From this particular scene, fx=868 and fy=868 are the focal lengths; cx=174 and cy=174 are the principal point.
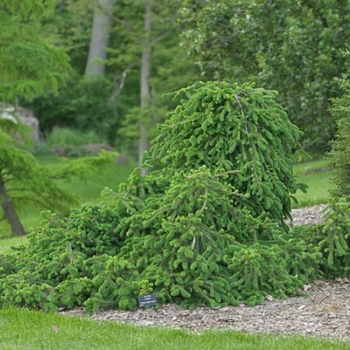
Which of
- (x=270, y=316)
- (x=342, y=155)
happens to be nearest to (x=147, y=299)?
(x=270, y=316)

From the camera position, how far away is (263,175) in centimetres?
814

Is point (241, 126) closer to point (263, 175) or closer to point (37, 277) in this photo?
point (263, 175)

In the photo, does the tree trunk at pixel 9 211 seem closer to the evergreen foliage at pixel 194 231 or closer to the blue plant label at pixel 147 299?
the evergreen foliage at pixel 194 231

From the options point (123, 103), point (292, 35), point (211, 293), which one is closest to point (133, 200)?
point (211, 293)

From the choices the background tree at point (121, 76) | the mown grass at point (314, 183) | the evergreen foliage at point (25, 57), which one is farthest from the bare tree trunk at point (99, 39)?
the evergreen foliage at point (25, 57)

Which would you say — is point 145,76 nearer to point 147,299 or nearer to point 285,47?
point 285,47

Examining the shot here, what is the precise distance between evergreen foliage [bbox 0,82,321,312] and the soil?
0.34 ft

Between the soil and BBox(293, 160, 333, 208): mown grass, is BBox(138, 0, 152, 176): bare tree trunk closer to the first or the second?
BBox(293, 160, 333, 208): mown grass

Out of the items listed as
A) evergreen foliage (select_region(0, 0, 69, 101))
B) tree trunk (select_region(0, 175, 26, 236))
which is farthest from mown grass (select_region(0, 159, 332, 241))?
evergreen foliage (select_region(0, 0, 69, 101))

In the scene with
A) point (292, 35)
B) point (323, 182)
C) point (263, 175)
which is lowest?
point (323, 182)

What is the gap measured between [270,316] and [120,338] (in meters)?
1.26

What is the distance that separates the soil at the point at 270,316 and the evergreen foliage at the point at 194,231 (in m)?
0.10

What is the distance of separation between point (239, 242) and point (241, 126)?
3.67ft

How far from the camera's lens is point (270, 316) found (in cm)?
679
